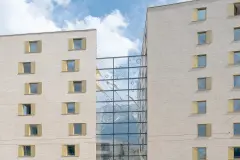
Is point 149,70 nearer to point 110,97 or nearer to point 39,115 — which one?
point 110,97

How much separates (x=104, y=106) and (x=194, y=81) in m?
9.80

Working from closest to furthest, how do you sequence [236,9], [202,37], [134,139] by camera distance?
1. [236,9]
2. [202,37]
3. [134,139]

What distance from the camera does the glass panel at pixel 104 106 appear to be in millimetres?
47094

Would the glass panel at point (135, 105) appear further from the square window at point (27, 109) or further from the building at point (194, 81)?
the square window at point (27, 109)

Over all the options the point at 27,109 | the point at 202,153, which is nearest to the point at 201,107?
the point at 202,153

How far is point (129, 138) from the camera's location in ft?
155

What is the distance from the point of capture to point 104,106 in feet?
156

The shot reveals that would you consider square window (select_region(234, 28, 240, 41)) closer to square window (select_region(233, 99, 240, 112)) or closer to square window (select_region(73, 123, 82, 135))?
square window (select_region(233, 99, 240, 112))

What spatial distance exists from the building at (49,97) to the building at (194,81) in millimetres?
6558

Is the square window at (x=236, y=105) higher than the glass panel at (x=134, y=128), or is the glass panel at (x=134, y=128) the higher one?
the square window at (x=236, y=105)

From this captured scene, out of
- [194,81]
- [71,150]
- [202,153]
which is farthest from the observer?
[71,150]

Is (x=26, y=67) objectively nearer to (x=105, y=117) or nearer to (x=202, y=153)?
(x=105, y=117)

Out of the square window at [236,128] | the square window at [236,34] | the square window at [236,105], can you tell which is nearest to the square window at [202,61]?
the square window at [236,34]

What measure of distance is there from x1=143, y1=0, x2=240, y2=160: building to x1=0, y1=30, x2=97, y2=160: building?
6.56 metres
